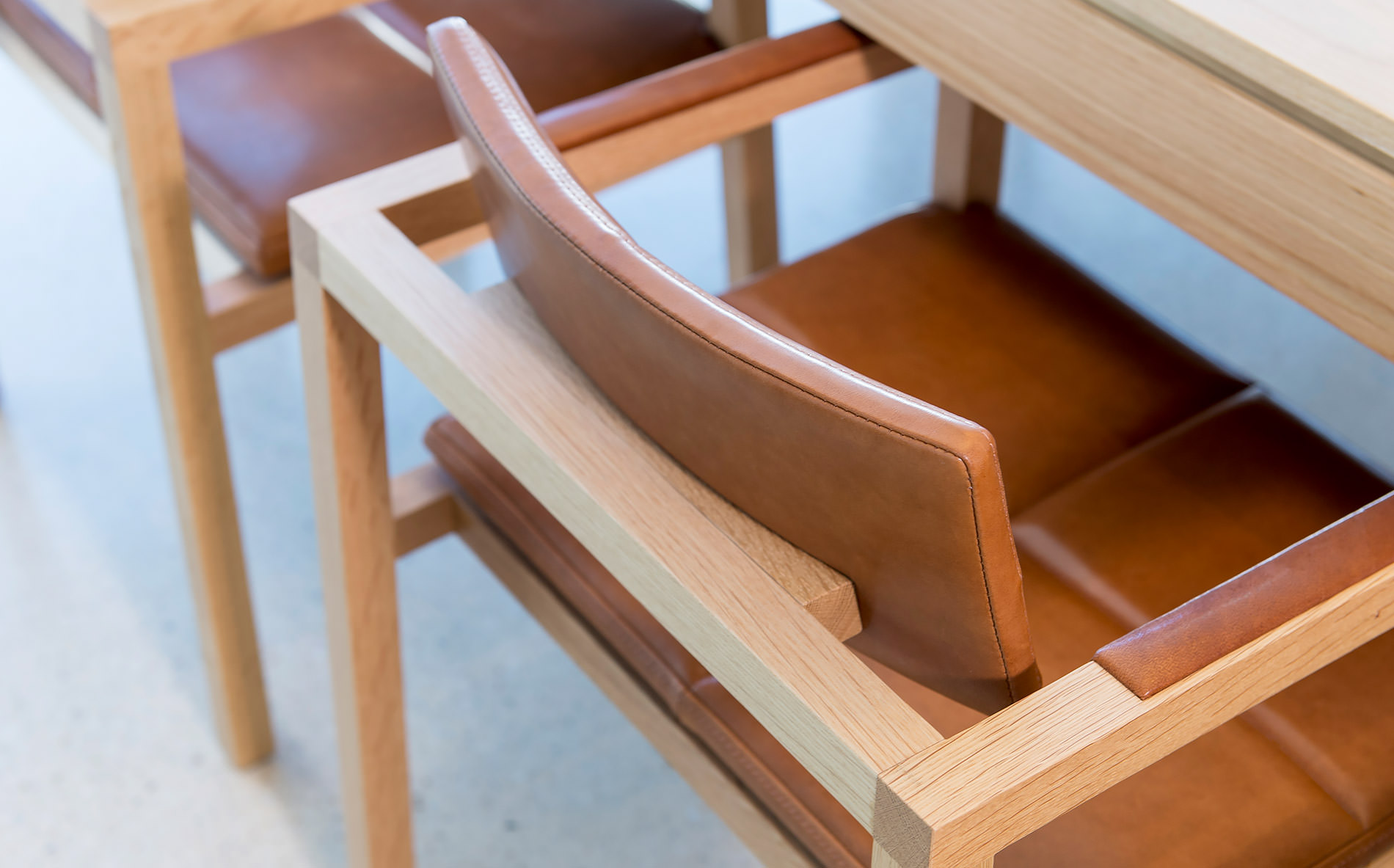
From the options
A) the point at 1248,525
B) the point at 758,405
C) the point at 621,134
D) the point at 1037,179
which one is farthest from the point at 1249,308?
the point at 758,405

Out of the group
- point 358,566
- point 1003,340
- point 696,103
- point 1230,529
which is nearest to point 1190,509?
point 1230,529

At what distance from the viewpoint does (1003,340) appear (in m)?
1.05

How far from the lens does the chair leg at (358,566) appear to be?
85 cm

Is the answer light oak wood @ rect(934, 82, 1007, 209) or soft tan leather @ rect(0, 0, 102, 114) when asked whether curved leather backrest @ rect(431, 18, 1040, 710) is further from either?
soft tan leather @ rect(0, 0, 102, 114)

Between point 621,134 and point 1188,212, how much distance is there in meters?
0.40

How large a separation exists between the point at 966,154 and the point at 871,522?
735mm

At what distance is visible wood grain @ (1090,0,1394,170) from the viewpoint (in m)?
0.67

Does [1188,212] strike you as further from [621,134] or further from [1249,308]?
[1249,308]

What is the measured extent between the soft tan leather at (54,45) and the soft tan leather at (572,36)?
0.99ft

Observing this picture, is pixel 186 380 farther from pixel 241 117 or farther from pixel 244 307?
pixel 241 117

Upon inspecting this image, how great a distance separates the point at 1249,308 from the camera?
1916 mm

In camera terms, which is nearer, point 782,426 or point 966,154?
point 782,426

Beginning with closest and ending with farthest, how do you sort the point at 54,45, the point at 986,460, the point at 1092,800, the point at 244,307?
1. the point at 986,460
2. the point at 1092,800
3. the point at 244,307
4. the point at 54,45

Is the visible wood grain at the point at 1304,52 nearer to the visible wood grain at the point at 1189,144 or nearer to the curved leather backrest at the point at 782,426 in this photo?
the visible wood grain at the point at 1189,144
